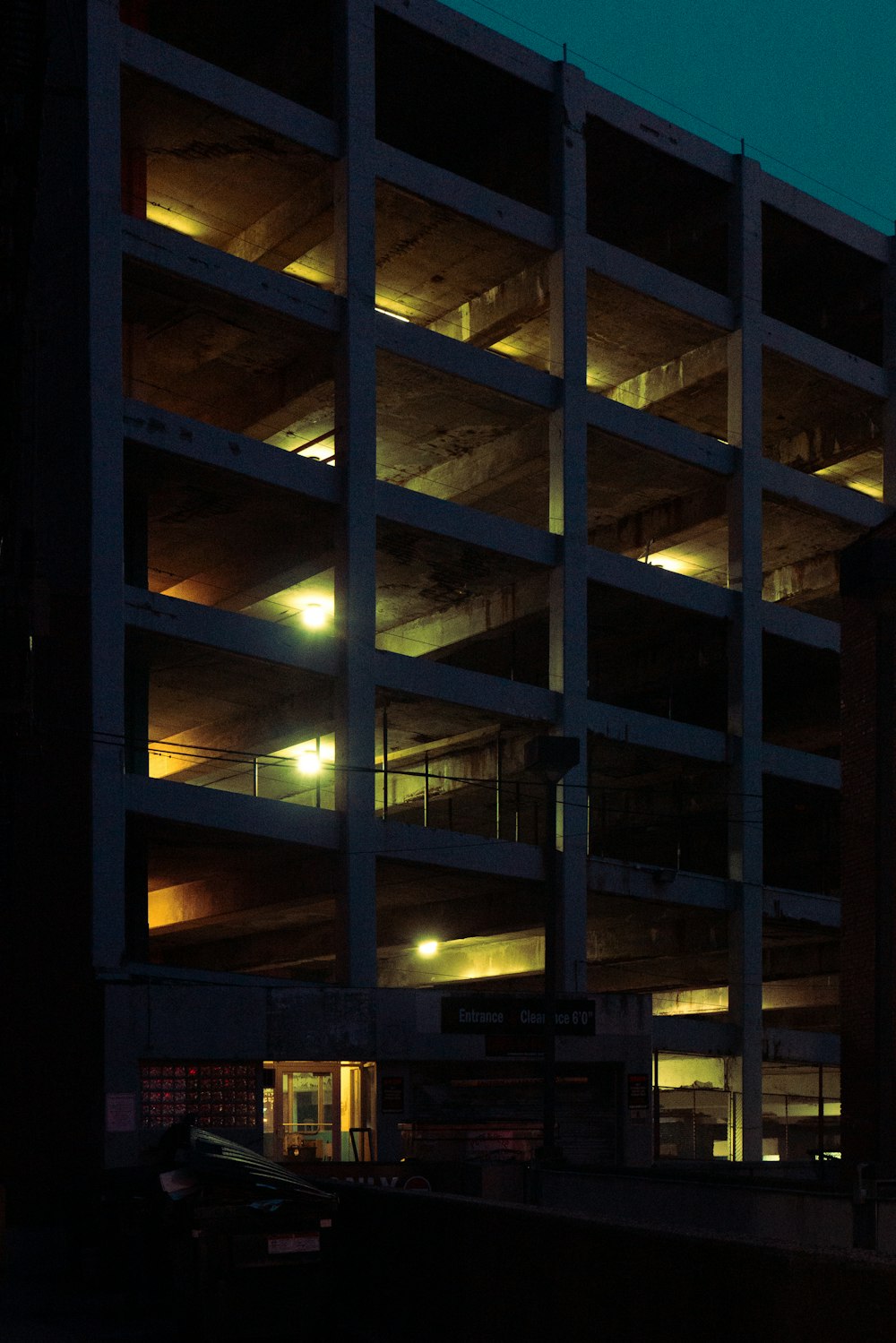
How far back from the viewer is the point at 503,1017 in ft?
111

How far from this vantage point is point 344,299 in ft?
130

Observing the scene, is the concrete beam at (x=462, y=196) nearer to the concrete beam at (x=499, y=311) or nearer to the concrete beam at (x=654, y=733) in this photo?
the concrete beam at (x=499, y=311)

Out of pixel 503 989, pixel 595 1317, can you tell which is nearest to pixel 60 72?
pixel 503 989

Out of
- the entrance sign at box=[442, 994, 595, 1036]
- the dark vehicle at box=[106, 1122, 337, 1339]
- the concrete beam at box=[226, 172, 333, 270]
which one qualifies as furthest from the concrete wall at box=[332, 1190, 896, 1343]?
the concrete beam at box=[226, 172, 333, 270]

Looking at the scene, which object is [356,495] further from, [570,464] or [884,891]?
[884,891]

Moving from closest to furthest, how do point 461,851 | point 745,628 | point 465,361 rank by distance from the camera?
point 461,851 < point 465,361 < point 745,628

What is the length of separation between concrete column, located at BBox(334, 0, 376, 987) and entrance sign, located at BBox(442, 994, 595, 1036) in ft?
12.3

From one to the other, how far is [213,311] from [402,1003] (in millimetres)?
16177

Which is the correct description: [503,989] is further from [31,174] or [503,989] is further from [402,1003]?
[31,174]

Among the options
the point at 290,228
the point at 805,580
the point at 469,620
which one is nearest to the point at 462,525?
the point at 469,620

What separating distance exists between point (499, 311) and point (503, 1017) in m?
20.3

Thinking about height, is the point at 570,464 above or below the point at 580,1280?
above

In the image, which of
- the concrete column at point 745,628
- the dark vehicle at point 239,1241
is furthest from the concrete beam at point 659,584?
the dark vehicle at point 239,1241

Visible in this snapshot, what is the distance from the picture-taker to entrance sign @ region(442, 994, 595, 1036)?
111 ft
